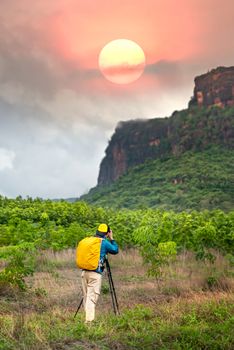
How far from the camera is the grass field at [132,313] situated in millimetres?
6475

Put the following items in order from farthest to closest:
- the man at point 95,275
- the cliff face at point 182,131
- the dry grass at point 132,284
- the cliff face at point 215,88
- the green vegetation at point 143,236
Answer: the cliff face at point 215,88
the cliff face at point 182,131
the green vegetation at point 143,236
the dry grass at point 132,284
the man at point 95,275

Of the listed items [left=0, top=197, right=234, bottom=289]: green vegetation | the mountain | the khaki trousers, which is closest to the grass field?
the khaki trousers

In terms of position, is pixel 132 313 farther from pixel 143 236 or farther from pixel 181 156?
pixel 181 156

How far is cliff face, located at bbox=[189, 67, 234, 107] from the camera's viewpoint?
5394 inches

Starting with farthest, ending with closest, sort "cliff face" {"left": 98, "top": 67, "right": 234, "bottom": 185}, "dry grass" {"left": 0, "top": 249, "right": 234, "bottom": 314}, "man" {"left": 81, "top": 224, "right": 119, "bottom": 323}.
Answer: "cliff face" {"left": 98, "top": 67, "right": 234, "bottom": 185} < "dry grass" {"left": 0, "top": 249, "right": 234, "bottom": 314} < "man" {"left": 81, "top": 224, "right": 119, "bottom": 323}

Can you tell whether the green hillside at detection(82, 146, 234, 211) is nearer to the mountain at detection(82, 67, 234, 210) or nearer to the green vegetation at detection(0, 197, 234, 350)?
the mountain at detection(82, 67, 234, 210)

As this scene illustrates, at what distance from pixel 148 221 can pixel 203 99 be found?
12926 cm

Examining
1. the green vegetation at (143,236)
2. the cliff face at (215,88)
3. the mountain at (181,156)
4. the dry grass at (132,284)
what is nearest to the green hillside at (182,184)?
the mountain at (181,156)

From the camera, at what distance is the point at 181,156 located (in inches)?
4624

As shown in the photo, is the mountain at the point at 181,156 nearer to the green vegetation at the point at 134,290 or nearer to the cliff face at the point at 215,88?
the cliff face at the point at 215,88

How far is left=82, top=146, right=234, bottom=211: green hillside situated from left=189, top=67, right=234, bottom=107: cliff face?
1087 inches

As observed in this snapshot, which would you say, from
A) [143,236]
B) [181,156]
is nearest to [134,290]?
[143,236]

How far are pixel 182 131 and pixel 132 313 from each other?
125104 millimetres

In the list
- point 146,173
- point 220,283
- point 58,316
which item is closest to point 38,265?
point 220,283
